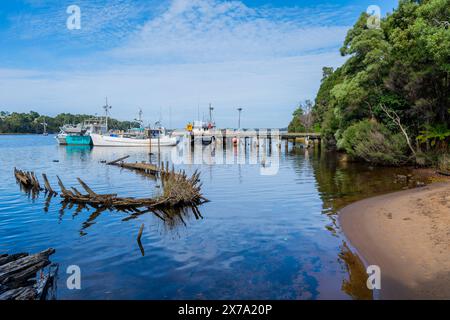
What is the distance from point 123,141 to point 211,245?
8026 centimetres

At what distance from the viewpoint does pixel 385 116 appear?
123 feet

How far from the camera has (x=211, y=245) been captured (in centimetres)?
1423

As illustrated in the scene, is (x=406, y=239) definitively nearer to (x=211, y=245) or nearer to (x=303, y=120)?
(x=211, y=245)

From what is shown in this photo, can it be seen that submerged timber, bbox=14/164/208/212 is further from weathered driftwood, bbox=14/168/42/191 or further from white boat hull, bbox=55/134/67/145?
white boat hull, bbox=55/134/67/145

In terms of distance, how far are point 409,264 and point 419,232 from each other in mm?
3026

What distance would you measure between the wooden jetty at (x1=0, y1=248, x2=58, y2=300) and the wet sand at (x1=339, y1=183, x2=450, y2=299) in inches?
357

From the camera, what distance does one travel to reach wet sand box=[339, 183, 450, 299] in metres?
9.69

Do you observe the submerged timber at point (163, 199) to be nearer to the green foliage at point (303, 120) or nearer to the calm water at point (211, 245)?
the calm water at point (211, 245)

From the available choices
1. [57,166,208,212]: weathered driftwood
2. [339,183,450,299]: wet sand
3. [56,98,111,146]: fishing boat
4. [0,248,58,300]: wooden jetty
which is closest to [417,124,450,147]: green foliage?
[339,183,450,299]: wet sand

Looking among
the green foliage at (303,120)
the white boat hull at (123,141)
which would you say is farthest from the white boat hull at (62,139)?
the green foliage at (303,120)

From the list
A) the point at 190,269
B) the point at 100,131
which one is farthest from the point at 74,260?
the point at 100,131

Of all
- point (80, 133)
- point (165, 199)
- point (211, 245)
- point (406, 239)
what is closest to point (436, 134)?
point (406, 239)
